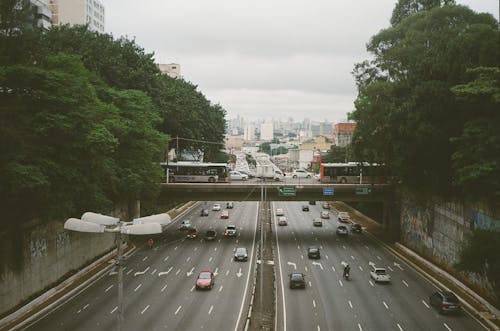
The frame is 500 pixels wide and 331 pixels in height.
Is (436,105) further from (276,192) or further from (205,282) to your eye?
(276,192)

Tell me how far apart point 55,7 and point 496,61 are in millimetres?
124318

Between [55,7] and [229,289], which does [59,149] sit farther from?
[55,7]

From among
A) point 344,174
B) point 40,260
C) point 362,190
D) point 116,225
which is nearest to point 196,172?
point 344,174

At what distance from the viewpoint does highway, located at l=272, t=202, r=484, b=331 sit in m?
32.5

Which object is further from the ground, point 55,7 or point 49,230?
point 55,7

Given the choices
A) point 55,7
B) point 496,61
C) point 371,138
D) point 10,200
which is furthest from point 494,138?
point 55,7

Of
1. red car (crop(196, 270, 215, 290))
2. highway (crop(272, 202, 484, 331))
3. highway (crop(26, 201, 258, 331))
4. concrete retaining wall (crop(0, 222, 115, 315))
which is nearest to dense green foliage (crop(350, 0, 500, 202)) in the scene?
highway (crop(272, 202, 484, 331))

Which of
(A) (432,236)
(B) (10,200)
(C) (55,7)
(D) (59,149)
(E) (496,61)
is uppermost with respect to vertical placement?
(C) (55,7)

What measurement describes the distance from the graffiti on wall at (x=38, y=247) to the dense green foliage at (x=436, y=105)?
1277 inches

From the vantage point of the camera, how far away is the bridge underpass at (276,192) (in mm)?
65438

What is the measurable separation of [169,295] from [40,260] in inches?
403

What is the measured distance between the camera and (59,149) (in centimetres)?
3534

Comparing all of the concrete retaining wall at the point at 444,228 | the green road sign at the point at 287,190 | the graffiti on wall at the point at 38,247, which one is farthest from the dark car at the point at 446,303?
the green road sign at the point at 287,190

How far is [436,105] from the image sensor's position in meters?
43.9
